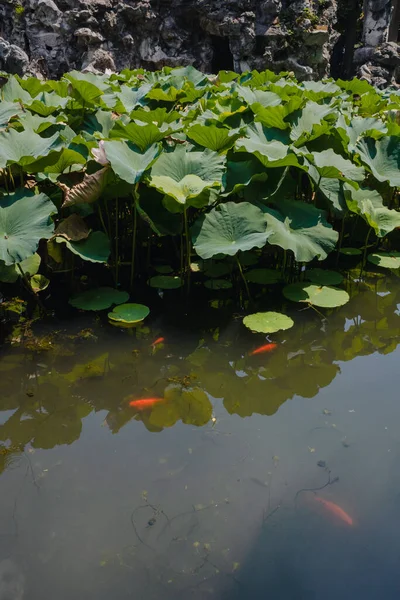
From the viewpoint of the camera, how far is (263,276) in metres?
2.92

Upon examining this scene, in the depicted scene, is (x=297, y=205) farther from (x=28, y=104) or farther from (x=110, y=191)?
(x=28, y=104)

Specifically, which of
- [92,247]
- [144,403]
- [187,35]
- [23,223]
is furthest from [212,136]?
[187,35]

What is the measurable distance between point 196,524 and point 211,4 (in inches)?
632

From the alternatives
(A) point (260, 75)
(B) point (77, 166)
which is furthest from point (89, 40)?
(B) point (77, 166)

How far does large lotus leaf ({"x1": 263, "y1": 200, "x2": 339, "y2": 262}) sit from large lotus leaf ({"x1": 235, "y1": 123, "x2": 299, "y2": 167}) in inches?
9.2

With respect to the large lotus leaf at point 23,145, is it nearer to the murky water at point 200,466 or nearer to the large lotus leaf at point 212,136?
the large lotus leaf at point 212,136

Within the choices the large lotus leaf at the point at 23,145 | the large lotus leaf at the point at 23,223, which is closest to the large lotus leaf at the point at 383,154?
the large lotus leaf at the point at 23,145

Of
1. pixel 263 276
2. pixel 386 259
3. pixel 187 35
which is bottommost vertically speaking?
pixel 187 35

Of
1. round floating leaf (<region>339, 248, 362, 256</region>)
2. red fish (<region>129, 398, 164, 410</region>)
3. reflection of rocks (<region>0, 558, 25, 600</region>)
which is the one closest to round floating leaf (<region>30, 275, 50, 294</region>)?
red fish (<region>129, 398, 164, 410</region>)

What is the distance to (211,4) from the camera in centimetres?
1459

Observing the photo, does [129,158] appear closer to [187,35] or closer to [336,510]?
[336,510]

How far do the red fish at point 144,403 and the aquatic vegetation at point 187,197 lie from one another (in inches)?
24.6

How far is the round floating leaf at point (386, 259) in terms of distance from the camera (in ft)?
10.5

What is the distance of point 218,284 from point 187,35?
14.8m
